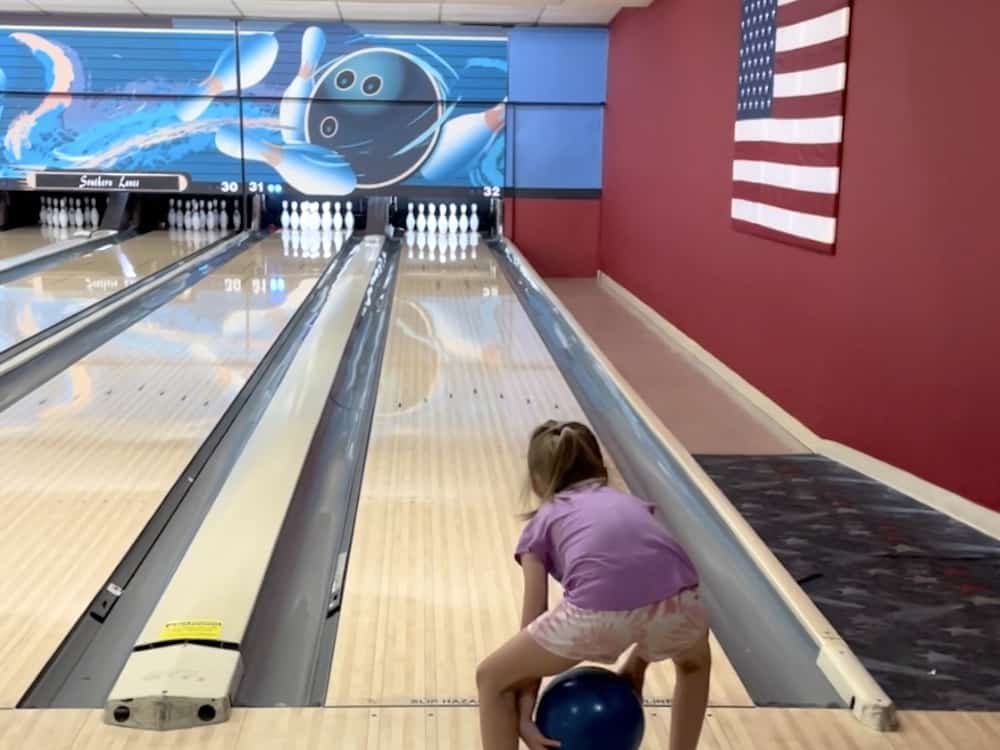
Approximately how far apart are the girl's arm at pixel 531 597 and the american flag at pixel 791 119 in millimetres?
2926

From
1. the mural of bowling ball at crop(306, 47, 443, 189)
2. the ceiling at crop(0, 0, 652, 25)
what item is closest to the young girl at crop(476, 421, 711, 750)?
the ceiling at crop(0, 0, 652, 25)

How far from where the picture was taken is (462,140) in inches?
338

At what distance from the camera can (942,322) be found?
344 cm

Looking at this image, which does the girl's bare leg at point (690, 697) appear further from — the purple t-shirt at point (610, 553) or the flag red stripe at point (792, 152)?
the flag red stripe at point (792, 152)

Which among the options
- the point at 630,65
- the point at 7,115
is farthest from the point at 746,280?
the point at 7,115

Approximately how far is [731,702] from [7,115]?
7829 mm

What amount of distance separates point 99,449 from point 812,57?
2.90 metres

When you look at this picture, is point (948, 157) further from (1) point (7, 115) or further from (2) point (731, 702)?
(1) point (7, 115)

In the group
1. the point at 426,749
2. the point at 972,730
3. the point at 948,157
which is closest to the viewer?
the point at 426,749

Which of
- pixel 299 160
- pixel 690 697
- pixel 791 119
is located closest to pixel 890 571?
pixel 690 697

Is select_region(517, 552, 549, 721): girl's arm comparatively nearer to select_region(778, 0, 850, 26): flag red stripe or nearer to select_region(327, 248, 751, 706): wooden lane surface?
select_region(327, 248, 751, 706): wooden lane surface

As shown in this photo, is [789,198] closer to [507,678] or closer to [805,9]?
[805,9]

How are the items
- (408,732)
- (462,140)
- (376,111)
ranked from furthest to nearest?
(462,140), (376,111), (408,732)

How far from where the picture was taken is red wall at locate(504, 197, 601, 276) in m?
8.87
